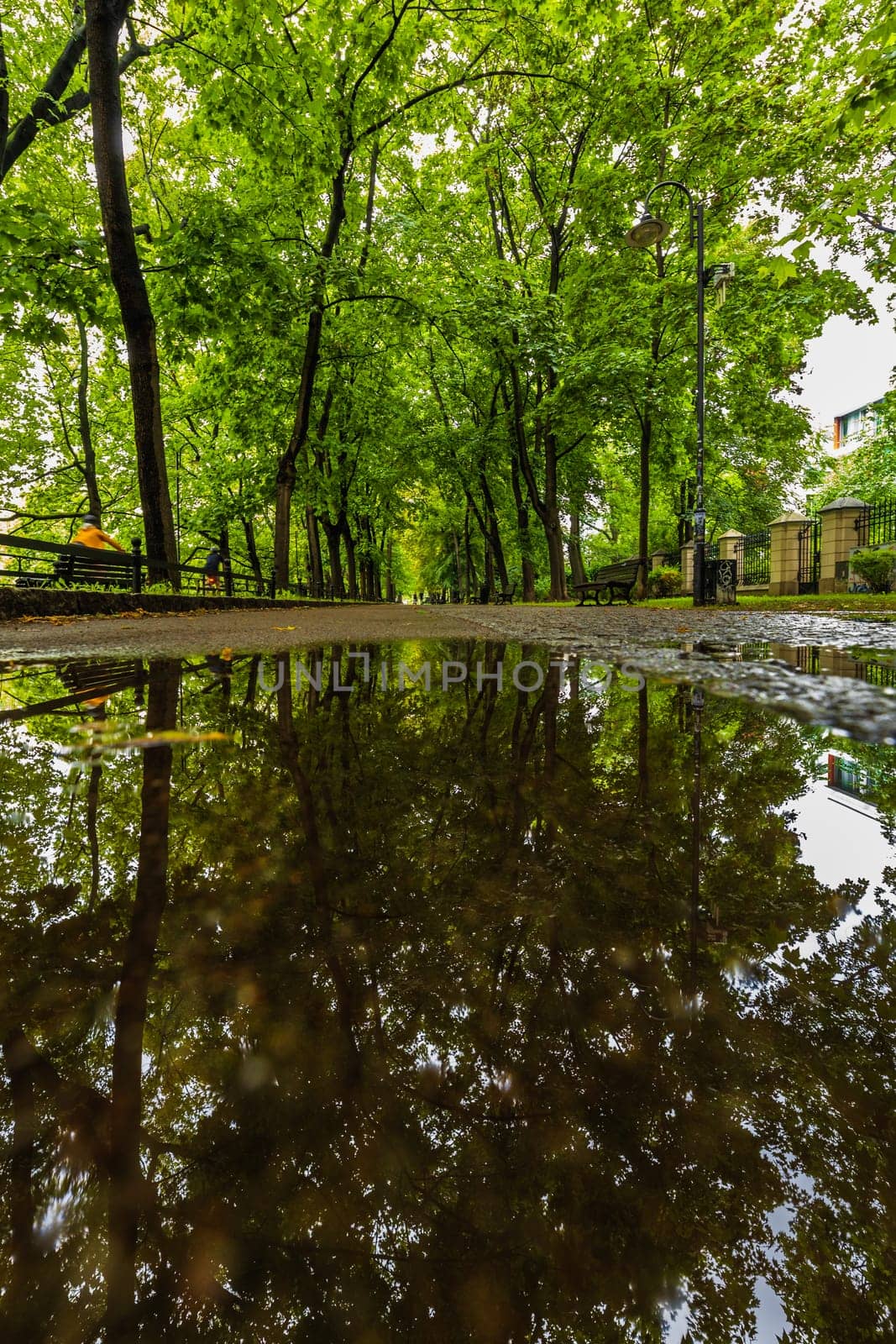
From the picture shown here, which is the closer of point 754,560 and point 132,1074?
Answer: point 132,1074

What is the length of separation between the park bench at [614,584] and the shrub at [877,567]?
5251 millimetres

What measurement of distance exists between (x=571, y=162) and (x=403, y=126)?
5.43 meters

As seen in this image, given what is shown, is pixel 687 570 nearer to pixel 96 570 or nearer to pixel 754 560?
pixel 754 560

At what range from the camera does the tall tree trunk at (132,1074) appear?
468 millimetres

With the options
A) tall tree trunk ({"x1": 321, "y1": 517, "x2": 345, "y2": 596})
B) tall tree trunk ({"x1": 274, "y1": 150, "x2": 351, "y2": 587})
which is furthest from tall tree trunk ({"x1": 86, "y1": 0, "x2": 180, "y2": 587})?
tall tree trunk ({"x1": 321, "y1": 517, "x2": 345, "y2": 596})

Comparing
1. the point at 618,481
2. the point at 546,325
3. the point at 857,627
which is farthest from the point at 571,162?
the point at 857,627

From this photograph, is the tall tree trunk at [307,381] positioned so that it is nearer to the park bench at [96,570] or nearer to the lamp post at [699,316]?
the park bench at [96,570]

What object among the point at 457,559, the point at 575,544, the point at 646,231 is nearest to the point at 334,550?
→ the point at 575,544

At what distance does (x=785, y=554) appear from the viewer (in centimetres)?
1702

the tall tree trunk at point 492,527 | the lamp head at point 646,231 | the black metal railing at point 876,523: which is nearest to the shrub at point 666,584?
the black metal railing at point 876,523

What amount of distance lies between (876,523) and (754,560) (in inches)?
301

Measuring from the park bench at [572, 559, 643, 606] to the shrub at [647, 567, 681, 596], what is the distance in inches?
55.4

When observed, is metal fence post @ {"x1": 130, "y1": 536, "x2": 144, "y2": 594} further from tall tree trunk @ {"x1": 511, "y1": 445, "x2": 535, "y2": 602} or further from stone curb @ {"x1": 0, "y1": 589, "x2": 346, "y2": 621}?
tall tree trunk @ {"x1": 511, "y1": 445, "x2": 535, "y2": 602}

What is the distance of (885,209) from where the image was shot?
57.7 ft
